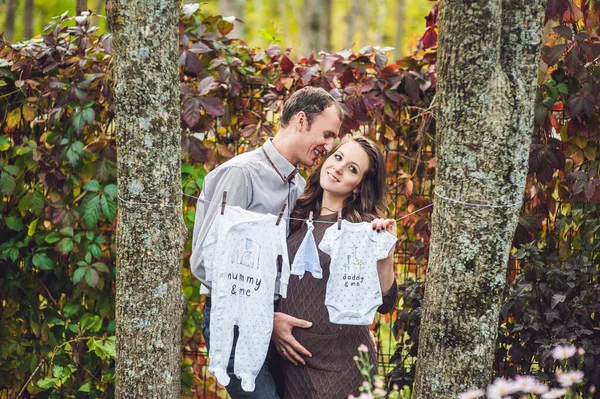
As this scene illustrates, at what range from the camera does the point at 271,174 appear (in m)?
3.06

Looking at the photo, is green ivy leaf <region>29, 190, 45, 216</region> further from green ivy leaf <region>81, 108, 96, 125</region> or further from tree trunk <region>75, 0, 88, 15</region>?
tree trunk <region>75, 0, 88, 15</region>

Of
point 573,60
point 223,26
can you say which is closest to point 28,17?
point 223,26

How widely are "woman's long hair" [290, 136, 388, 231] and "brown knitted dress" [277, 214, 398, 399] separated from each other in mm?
169

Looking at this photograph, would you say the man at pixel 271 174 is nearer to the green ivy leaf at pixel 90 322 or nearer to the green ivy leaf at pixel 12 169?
the green ivy leaf at pixel 90 322

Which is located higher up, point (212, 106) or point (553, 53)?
point (553, 53)

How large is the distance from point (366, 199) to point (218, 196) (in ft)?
2.11

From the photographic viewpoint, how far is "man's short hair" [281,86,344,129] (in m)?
3.06

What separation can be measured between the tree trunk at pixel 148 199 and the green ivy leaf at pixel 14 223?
4.94ft

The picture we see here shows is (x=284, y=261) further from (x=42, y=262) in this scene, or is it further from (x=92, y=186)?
(x=42, y=262)

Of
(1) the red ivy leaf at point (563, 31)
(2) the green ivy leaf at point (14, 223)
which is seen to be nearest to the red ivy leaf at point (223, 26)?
(2) the green ivy leaf at point (14, 223)

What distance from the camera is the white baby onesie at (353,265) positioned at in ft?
9.08

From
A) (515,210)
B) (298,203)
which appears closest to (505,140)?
(515,210)

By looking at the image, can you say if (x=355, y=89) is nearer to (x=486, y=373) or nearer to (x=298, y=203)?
(x=298, y=203)

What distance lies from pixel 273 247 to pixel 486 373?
94 cm
